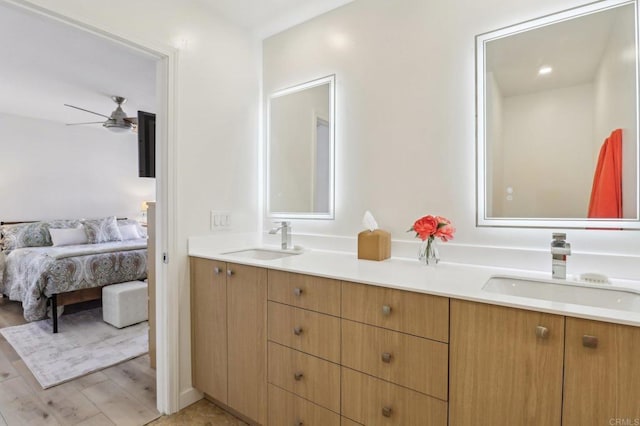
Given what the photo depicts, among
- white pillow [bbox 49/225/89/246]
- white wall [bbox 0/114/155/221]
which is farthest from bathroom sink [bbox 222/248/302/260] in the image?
white wall [bbox 0/114/155/221]

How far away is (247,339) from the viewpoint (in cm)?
159

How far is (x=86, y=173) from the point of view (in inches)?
200

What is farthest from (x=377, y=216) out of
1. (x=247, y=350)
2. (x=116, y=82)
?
(x=116, y=82)

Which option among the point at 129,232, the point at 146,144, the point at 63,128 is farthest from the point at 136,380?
the point at 63,128

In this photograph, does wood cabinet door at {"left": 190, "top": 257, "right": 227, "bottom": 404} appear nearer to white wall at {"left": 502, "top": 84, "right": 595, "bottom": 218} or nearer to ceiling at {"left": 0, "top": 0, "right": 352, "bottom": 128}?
ceiling at {"left": 0, "top": 0, "right": 352, "bottom": 128}

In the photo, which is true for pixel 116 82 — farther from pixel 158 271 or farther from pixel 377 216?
pixel 377 216

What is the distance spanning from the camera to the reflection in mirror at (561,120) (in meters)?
1.23

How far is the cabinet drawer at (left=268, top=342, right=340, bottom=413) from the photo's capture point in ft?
4.21

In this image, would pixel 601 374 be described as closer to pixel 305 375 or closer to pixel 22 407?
pixel 305 375

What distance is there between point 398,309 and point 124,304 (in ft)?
9.66

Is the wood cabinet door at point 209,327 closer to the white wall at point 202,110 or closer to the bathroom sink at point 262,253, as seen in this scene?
the white wall at point 202,110

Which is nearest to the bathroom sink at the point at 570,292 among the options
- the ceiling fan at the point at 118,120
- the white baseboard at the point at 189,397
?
the white baseboard at the point at 189,397

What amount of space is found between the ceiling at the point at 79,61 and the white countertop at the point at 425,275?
1359 mm

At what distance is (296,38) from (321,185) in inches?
40.2
